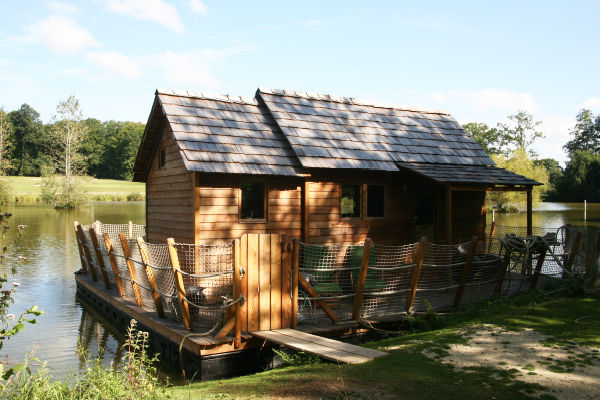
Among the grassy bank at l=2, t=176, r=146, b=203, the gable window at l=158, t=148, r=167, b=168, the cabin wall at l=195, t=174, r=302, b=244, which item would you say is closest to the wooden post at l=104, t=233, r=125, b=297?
the cabin wall at l=195, t=174, r=302, b=244

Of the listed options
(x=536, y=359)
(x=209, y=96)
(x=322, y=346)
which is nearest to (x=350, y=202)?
(x=209, y=96)

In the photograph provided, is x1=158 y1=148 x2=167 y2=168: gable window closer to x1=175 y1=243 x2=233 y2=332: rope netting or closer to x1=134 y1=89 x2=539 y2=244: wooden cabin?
x1=134 y1=89 x2=539 y2=244: wooden cabin

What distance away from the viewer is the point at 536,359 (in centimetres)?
574

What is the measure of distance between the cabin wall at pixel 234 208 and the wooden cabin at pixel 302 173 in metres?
0.02

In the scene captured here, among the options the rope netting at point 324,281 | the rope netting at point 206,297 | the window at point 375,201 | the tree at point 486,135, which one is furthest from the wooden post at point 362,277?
the tree at point 486,135

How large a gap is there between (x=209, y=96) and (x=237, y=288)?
7070mm

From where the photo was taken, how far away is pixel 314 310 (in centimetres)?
957

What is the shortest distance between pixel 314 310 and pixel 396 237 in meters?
4.81

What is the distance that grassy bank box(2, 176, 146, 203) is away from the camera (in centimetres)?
5943

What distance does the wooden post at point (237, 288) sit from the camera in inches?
298

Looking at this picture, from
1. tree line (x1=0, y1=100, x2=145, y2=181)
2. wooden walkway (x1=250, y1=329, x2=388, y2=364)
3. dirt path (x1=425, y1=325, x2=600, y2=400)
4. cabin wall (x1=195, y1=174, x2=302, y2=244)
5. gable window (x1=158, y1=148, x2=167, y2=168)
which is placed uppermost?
tree line (x1=0, y1=100, x2=145, y2=181)

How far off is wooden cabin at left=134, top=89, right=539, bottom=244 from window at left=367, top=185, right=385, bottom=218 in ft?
0.09

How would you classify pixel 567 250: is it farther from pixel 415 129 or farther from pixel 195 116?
pixel 195 116

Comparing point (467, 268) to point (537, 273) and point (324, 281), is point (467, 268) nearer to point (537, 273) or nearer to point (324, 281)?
point (537, 273)
